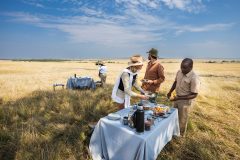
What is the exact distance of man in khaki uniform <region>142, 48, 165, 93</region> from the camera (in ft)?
17.4

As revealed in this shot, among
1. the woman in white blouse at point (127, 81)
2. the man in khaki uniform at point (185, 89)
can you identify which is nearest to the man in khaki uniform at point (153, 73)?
the man in khaki uniform at point (185, 89)

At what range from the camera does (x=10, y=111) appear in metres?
6.21

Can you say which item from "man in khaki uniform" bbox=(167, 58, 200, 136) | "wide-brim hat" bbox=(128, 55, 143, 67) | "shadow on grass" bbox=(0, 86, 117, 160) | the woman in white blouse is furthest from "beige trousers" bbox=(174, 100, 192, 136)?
"shadow on grass" bbox=(0, 86, 117, 160)

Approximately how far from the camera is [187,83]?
4379mm

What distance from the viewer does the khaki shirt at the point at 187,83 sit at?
4.28 m

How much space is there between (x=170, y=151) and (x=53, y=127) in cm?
274

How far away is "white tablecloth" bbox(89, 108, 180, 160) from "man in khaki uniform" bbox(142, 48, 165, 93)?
1.55 m

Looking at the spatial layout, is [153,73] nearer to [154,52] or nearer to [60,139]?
[154,52]

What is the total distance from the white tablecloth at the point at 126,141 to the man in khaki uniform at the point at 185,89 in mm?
772

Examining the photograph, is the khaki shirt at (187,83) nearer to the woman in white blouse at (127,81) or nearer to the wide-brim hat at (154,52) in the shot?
the wide-brim hat at (154,52)

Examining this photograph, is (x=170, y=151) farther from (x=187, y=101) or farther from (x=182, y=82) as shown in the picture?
(x=182, y=82)

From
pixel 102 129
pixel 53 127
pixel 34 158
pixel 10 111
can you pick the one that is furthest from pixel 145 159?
pixel 10 111

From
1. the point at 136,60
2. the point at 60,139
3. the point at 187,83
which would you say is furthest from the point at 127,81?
the point at 60,139

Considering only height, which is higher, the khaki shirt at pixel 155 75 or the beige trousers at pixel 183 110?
the khaki shirt at pixel 155 75
